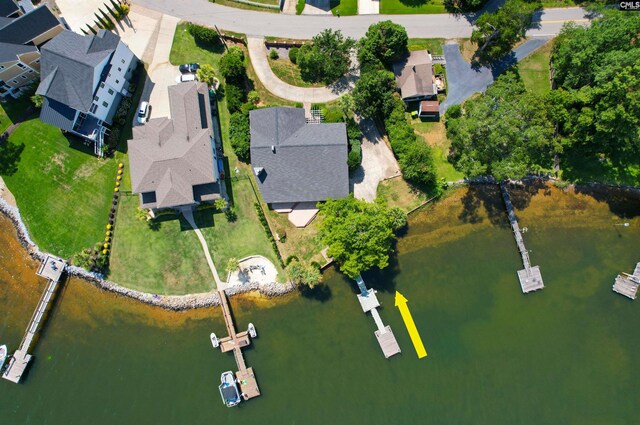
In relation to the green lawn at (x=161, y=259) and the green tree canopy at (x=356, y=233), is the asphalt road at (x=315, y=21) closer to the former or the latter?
the green tree canopy at (x=356, y=233)

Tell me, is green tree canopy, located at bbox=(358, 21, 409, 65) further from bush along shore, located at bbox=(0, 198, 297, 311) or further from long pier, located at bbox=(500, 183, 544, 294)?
bush along shore, located at bbox=(0, 198, 297, 311)

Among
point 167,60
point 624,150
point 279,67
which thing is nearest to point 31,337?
point 167,60

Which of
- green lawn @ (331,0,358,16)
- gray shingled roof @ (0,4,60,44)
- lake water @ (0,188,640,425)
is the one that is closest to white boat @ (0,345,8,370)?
lake water @ (0,188,640,425)

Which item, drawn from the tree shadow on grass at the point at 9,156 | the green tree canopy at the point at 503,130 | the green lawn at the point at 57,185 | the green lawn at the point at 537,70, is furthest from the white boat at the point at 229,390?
the green lawn at the point at 537,70

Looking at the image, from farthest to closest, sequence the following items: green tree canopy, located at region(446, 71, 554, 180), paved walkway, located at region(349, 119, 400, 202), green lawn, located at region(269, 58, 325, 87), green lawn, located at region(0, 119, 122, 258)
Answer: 1. green lawn, located at region(269, 58, 325, 87)
2. green lawn, located at region(0, 119, 122, 258)
3. paved walkway, located at region(349, 119, 400, 202)
4. green tree canopy, located at region(446, 71, 554, 180)

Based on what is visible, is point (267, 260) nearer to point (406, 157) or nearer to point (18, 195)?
point (406, 157)

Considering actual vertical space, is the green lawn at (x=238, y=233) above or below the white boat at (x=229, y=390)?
above
